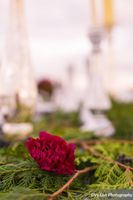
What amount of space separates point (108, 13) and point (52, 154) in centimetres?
155

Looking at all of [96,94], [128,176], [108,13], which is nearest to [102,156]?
[128,176]

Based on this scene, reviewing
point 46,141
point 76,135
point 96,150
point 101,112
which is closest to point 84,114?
point 101,112

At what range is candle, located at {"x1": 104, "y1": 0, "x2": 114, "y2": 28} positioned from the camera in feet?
5.54

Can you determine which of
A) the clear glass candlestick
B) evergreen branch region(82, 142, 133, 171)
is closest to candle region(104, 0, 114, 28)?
the clear glass candlestick

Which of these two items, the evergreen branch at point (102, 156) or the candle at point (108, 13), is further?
the candle at point (108, 13)

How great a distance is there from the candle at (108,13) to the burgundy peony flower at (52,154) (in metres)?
1.36

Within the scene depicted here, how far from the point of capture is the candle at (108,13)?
1.69 meters

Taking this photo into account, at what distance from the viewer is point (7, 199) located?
289mm

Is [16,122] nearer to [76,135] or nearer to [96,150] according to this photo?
[76,135]

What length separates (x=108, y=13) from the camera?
6.00ft

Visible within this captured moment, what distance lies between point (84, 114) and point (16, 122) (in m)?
0.24

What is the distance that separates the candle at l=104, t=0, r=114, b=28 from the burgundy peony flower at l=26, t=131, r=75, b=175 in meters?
1.36

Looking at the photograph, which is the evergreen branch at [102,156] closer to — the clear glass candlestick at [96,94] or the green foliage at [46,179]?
the green foliage at [46,179]

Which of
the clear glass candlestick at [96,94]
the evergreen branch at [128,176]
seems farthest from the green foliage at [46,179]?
the clear glass candlestick at [96,94]
